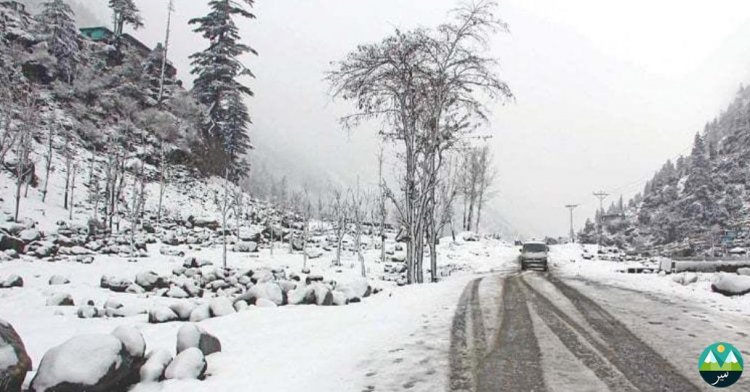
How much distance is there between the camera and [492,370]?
202 inches

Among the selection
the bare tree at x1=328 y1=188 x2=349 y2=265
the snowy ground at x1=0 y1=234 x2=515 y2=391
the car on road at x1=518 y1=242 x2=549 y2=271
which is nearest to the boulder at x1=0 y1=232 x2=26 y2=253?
the snowy ground at x1=0 y1=234 x2=515 y2=391

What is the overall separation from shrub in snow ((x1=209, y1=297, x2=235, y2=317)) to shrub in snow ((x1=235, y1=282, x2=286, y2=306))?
66 cm

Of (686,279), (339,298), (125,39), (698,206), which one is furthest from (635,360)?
(698,206)

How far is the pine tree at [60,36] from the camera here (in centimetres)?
5022

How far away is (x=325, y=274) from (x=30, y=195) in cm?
2421

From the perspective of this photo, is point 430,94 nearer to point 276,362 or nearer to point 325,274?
point 276,362

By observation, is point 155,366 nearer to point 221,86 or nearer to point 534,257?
point 534,257

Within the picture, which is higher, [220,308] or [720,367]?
[720,367]

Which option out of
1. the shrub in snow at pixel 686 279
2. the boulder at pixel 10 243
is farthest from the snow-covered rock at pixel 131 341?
the boulder at pixel 10 243

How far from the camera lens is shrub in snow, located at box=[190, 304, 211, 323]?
30.3 feet

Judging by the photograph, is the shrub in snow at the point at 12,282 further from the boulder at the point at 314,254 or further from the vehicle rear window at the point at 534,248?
the vehicle rear window at the point at 534,248

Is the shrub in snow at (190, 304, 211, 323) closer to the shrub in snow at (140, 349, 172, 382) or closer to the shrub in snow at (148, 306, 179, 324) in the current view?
the shrub in snow at (148, 306, 179, 324)

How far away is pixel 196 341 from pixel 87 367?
1.29 m

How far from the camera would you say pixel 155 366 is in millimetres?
5270
